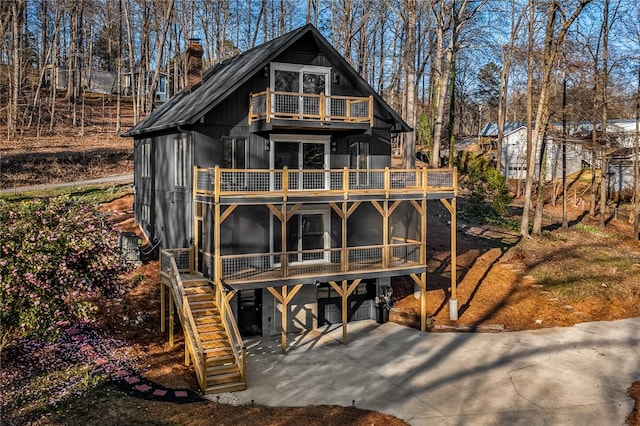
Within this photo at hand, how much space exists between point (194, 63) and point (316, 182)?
857cm

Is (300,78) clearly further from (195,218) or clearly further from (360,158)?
(195,218)

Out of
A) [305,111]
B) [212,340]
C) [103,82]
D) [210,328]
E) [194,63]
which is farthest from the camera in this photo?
[103,82]

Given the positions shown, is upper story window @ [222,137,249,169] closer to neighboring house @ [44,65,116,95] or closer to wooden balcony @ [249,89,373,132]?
wooden balcony @ [249,89,373,132]

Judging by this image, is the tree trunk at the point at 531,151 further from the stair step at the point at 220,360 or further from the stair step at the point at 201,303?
the stair step at the point at 220,360

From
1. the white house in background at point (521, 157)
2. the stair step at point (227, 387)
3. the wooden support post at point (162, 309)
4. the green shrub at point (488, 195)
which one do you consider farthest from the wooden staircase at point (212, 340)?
the white house in background at point (521, 157)

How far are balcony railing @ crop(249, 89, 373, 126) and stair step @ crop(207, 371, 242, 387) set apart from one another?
8855mm

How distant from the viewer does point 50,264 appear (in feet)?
45.2

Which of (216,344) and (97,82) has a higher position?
(97,82)

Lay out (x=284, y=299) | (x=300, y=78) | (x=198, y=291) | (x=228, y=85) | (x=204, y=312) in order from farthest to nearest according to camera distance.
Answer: (x=300, y=78)
(x=228, y=85)
(x=284, y=299)
(x=198, y=291)
(x=204, y=312)

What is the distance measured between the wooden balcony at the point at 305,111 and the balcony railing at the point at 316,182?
72.5 inches

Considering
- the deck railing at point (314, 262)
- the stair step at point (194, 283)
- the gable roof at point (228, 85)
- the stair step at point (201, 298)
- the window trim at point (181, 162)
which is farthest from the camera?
the window trim at point (181, 162)

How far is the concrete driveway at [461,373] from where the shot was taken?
1420cm

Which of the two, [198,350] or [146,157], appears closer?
[198,350]

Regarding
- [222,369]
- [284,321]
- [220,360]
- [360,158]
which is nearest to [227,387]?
[222,369]
